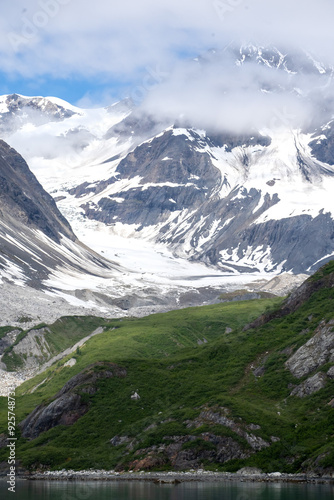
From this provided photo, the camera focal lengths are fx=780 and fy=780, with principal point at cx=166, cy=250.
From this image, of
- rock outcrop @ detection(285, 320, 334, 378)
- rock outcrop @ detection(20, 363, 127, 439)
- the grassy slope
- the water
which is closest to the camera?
the water

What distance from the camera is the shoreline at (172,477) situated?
64438 millimetres

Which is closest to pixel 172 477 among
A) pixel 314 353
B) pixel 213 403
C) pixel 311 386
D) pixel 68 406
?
pixel 213 403

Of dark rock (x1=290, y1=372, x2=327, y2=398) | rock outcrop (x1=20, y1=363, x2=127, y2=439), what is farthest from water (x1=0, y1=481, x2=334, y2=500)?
rock outcrop (x1=20, y1=363, x2=127, y2=439)

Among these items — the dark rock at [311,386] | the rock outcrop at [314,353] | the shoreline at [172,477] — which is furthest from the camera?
the rock outcrop at [314,353]

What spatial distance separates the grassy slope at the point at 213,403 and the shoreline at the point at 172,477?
151 centimetres

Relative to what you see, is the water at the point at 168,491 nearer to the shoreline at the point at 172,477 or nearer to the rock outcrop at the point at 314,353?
the shoreline at the point at 172,477

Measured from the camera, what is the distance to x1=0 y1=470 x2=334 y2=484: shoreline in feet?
211

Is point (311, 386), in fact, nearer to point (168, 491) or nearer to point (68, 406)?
point (168, 491)

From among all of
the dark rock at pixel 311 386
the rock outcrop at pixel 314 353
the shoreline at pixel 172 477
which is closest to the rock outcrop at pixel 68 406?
the shoreline at pixel 172 477

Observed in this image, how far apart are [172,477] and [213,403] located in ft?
36.5

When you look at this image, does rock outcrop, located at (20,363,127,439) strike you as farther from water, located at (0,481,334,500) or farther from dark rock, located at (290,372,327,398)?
dark rock, located at (290,372,327,398)

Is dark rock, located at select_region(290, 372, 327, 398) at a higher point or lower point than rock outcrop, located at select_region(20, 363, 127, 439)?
higher

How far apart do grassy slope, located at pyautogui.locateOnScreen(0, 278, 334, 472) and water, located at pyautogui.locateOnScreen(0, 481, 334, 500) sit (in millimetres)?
5493

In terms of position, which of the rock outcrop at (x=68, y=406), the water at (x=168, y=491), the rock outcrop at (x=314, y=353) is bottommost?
the rock outcrop at (x=68, y=406)
